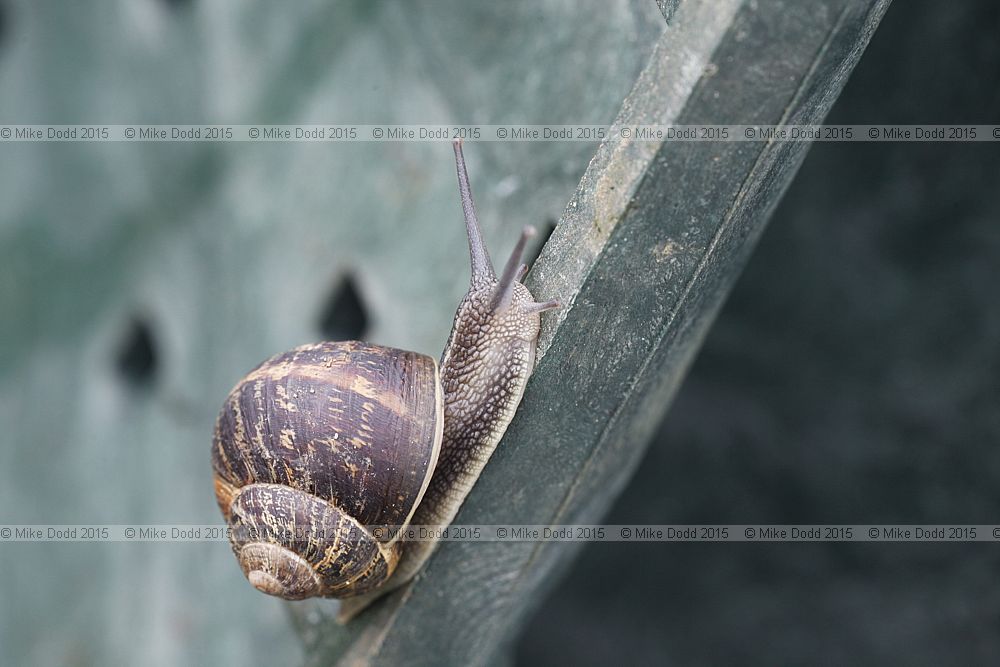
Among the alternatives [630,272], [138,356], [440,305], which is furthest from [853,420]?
[138,356]

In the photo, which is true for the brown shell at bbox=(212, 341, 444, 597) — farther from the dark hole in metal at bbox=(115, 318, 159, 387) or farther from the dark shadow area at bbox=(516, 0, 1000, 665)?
the dark hole in metal at bbox=(115, 318, 159, 387)

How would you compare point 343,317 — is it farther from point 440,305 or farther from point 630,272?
point 630,272

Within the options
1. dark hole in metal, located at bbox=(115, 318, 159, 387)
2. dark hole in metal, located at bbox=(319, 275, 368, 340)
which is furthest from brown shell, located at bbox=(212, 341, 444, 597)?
dark hole in metal, located at bbox=(115, 318, 159, 387)

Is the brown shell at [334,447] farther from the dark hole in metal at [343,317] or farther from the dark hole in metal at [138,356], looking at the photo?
the dark hole in metal at [138,356]

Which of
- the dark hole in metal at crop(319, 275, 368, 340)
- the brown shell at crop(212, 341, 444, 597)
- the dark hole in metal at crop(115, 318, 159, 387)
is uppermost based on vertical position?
the brown shell at crop(212, 341, 444, 597)

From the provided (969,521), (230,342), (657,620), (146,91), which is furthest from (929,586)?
(146,91)

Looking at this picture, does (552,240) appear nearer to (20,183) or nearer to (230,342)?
(230,342)
